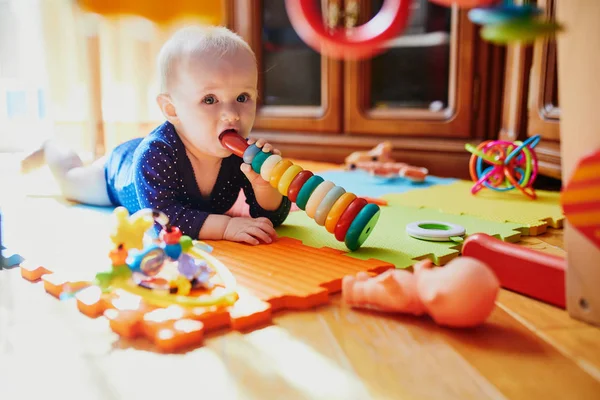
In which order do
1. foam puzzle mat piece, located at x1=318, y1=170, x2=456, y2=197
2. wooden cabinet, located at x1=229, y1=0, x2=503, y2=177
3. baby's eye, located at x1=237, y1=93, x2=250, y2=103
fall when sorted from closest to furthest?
baby's eye, located at x1=237, y1=93, x2=250, y2=103 → foam puzzle mat piece, located at x1=318, y1=170, x2=456, y2=197 → wooden cabinet, located at x1=229, y1=0, x2=503, y2=177

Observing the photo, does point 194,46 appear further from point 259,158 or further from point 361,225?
point 361,225

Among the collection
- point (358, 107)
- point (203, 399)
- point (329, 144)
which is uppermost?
point (358, 107)

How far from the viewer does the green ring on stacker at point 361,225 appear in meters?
0.90

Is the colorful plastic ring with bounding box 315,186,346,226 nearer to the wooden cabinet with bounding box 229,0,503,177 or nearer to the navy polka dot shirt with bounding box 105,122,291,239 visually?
the navy polka dot shirt with bounding box 105,122,291,239

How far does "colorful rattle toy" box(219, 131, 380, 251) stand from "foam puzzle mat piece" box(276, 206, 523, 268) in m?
0.04

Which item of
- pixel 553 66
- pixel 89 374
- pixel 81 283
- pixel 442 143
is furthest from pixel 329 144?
pixel 89 374

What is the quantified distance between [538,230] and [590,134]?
1.70ft

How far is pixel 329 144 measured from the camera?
6.50 ft

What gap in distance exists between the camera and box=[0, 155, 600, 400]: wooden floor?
0.54 m

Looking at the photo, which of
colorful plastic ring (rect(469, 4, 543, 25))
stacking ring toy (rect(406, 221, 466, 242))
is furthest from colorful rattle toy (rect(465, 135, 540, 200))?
colorful plastic ring (rect(469, 4, 543, 25))

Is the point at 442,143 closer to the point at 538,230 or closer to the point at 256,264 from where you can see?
the point at 538,230

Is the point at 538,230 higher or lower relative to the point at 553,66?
lower

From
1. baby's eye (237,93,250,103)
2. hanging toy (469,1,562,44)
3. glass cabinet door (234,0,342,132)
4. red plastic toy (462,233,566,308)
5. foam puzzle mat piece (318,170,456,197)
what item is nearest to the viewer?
hanging toy (469,1,562,44)

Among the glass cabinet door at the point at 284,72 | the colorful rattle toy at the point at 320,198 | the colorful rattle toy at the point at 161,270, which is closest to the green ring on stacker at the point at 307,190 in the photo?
the colorful rattle toy at the point at 320,198
